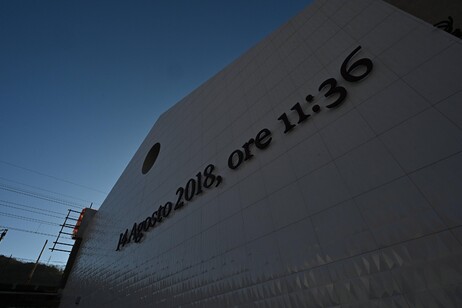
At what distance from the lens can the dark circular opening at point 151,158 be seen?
12.7 m

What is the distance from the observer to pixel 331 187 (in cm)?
378

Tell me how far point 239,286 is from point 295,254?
1398 millimetres

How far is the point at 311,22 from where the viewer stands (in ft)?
21.3

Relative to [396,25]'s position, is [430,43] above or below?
below

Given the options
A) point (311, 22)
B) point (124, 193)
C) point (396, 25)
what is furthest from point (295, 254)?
point (124, 193)

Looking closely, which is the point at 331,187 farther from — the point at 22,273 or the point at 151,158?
the point at 22,273

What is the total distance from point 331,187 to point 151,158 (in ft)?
37.0

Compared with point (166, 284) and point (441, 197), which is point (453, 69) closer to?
point (441, 197)

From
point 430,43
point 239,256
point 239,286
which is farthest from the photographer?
point 239,256

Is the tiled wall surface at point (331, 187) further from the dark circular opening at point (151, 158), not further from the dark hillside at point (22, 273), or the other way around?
the dark hillside at point (22, 273)

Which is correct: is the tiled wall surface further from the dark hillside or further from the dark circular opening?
the dark hillside

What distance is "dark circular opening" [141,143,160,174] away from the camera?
12670 mm

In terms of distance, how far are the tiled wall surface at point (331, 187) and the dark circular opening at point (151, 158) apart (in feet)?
17.0

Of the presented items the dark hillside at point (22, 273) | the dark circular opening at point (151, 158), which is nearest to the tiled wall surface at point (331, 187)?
the dark circular opening at point (151, 158)
